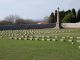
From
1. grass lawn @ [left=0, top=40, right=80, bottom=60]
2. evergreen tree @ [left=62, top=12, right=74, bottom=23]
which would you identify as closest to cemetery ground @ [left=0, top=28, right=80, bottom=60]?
grass lawn @ [left=0, top=40, right=80, bottom=60]

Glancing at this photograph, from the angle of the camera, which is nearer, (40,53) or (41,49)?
(40,53)

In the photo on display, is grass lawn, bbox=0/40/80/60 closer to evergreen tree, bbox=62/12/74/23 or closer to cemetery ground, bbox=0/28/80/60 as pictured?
cemetery ground, bbox=0/28/80/60

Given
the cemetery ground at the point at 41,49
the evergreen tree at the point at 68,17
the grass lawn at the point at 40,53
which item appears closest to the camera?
the grass lawn at the point at 40,53

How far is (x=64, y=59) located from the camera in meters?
7.21

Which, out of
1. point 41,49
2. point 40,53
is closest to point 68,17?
point 41,49

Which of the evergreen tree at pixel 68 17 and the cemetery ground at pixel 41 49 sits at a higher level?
the evergreen tree at pixel 68 17

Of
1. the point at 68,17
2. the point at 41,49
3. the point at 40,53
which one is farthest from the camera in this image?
the point at 68,17

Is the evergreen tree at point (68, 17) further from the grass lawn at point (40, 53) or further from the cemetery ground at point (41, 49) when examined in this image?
the grass lawn at point (40, 53)

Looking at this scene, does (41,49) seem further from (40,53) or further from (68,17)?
(68,17)

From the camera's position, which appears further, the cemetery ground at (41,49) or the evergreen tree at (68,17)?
the evergreen tree at (68,17)

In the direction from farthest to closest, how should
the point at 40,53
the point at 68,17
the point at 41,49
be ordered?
the point at 68,17 < the point at 41,49 < the point at 40,53

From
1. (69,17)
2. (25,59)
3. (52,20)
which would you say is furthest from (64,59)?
(52,20)

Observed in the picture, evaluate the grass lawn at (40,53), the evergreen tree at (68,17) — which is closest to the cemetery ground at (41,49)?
the grass lawn at (40,53)

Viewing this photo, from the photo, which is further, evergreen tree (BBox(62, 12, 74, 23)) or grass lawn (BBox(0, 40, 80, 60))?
evergreen tree (BBox(62, 12, 74, 23))
